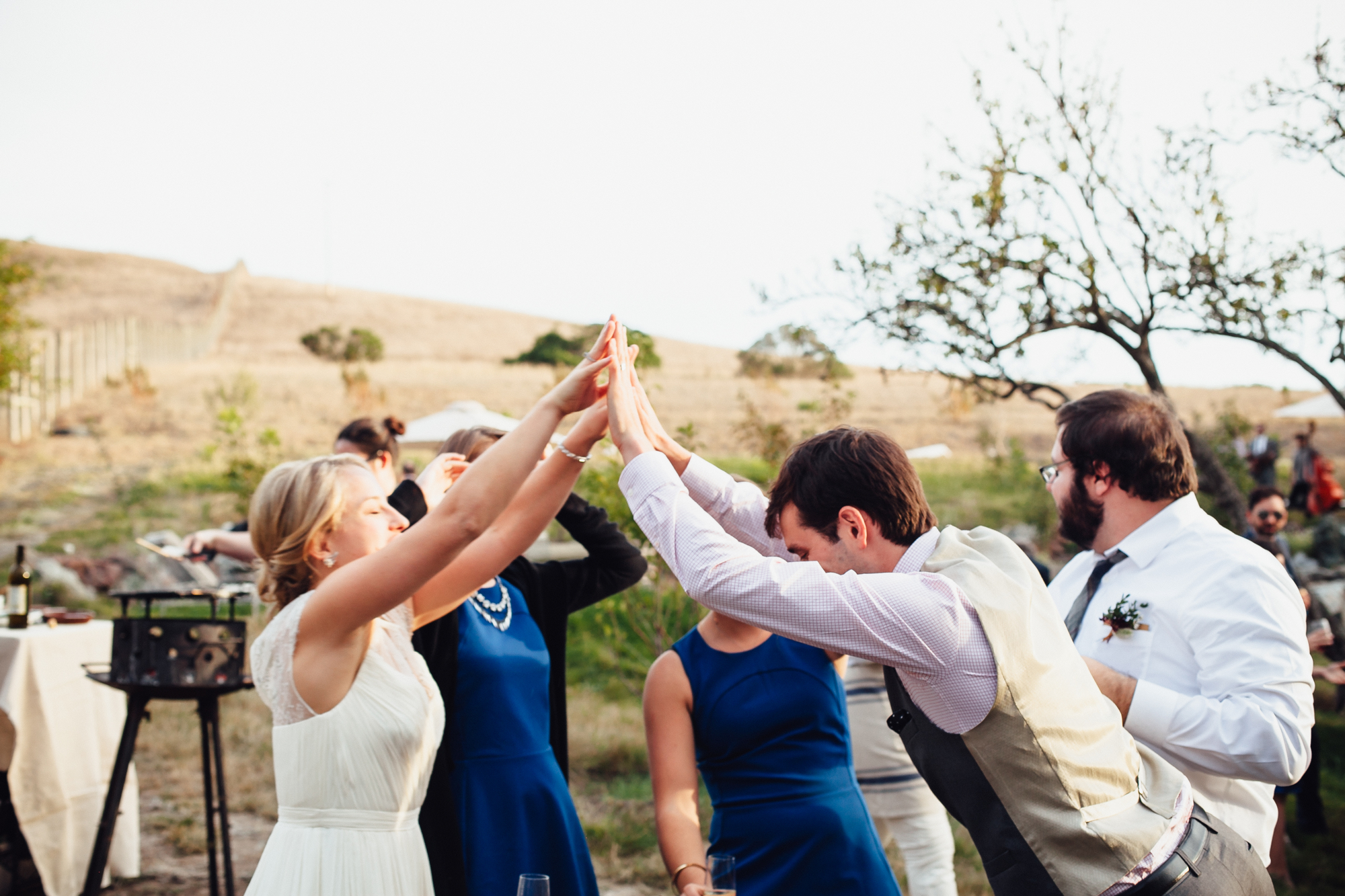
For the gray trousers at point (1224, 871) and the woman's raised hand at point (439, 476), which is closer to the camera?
the gray trousers at point (1224, 871)

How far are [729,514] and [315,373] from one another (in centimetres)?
3722

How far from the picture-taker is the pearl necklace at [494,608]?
10.3ft

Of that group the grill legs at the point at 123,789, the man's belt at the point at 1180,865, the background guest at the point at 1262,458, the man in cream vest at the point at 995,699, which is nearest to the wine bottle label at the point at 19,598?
the grill legs at the point at 123,789

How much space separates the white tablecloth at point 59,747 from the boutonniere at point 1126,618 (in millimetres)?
4971

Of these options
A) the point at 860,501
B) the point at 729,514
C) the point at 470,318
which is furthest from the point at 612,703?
the point at 470,318

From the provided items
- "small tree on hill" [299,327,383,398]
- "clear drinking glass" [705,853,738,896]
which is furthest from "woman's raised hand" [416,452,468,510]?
"small tree on hill" [299,327,383,398]

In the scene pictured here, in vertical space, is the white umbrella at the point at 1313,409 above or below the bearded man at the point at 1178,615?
above

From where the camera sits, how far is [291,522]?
2561 mm

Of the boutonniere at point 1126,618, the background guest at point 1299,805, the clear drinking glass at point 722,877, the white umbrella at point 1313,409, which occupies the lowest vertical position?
the background guest at point 1299,805

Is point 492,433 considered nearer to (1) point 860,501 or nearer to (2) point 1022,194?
(1) point 860,501

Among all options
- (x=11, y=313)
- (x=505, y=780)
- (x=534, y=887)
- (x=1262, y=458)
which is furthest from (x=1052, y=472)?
(x=11, y=313)

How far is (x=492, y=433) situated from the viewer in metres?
3.57

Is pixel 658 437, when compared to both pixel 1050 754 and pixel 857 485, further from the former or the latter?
pixel 1050 754

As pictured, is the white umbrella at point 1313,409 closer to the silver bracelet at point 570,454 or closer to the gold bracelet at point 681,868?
the silver bracelet at point 570,454
